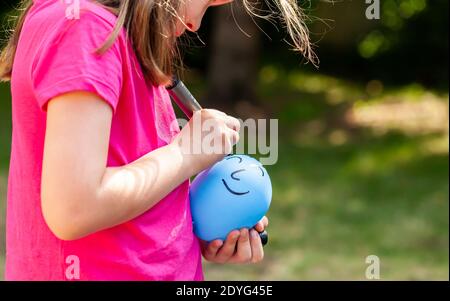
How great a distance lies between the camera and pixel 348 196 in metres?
5.96

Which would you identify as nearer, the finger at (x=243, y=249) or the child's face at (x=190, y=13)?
the child's face at (x=190, y=13)

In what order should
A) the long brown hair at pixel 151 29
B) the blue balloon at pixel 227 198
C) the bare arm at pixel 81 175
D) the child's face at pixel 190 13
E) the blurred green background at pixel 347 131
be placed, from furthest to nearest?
1. the blurred green background at pixel 347 131
2. the blue balloon at pixel 227 198
3. the child's face at pixel 190 13
4. the long brown hair at pixel 151 29
5. the bare arm at pixel 81 175

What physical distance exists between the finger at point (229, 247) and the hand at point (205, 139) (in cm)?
20

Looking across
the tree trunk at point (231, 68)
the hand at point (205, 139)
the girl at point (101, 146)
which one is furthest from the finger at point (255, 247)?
the tree trunk at point (231, 68)

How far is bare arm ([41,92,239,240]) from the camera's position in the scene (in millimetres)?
1221

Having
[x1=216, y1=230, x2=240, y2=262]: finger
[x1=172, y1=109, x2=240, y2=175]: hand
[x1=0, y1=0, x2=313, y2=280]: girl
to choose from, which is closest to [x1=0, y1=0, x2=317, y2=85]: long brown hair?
[x1=0, y1=0, x2=313, y2=280]: girl

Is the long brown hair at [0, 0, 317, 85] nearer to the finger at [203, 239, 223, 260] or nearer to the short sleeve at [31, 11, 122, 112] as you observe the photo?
the short sleeve at [31, 11, 122, 112]

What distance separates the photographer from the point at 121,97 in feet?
4.47

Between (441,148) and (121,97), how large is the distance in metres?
6.20

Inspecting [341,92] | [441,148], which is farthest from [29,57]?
[341,92]

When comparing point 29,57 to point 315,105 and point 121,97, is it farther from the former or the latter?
point 315,105

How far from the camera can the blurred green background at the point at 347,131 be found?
16.2 feet

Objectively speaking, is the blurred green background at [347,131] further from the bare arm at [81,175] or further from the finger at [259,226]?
the bare arm at [81,175]

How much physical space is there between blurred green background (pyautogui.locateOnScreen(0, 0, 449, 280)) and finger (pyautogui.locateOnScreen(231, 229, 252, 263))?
122 cm
